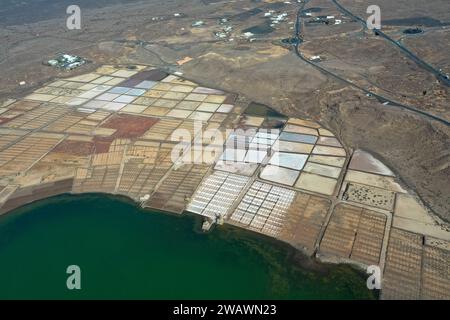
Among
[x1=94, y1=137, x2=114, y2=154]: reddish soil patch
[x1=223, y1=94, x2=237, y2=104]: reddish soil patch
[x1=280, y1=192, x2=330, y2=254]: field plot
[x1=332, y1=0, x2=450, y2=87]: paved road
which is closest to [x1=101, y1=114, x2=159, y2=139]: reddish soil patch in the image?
[x1=94, y1=137, x2=114, y2=154]: reddish soil patch

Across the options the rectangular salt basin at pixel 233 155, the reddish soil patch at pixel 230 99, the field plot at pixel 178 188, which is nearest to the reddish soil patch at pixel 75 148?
the field plot at pixel 178 188

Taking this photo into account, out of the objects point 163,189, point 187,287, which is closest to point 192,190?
point 163,189

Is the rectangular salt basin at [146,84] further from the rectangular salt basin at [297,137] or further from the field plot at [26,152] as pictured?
the rectangular salt basin at [297,137]

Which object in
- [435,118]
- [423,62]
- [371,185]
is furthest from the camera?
[423,62]

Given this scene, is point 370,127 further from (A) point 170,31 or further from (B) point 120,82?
(A) point 170,31

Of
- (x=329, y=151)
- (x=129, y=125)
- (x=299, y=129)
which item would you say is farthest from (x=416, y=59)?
(x=129, y=125)

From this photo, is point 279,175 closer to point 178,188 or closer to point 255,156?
point 255,156

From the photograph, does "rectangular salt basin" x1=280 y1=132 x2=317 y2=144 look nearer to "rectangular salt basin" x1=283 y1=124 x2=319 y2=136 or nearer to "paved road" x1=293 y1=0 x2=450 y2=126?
"rectangular salt basin" x1=283 y1=124 x2=319 y2=136
